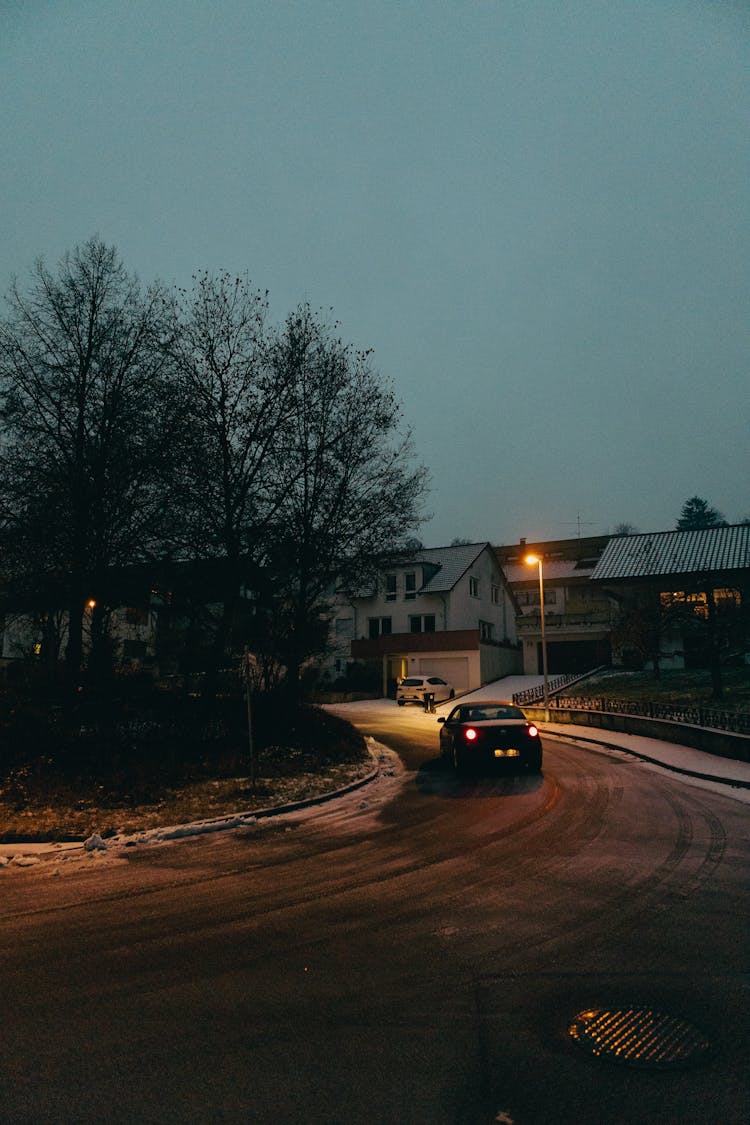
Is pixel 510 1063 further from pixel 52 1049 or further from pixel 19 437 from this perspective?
pixel 19 437

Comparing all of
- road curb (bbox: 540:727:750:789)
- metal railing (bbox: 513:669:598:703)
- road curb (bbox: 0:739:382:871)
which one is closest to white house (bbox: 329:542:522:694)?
metal railing (bbox: 513:669:598:703)

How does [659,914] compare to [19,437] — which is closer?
[659,914]

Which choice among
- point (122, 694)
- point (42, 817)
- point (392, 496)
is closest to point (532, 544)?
point (392, 496)

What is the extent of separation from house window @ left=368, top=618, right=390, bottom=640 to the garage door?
481cm

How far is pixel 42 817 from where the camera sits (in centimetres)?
1127

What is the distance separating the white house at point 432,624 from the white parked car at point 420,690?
318 centimetres

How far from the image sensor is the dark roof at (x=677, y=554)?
37.9 metres

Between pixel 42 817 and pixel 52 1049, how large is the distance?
8070 millimetres

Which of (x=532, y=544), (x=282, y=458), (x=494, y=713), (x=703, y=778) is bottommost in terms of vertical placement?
(x=703, y=778)

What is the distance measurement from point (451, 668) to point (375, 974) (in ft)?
133

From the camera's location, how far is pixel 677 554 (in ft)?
132

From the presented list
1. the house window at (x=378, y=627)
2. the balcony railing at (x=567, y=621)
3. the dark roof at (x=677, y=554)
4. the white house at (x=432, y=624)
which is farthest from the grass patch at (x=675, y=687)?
the house window at (x=378, y=627)

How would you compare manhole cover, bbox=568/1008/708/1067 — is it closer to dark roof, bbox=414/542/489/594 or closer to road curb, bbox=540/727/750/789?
road curb, bbox=540/727/750/789

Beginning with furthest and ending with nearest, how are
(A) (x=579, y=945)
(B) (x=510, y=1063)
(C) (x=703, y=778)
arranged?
(C) (x=703, y=778) < (A) (x=579, y=945) < (B) (x=510, y=1063)
